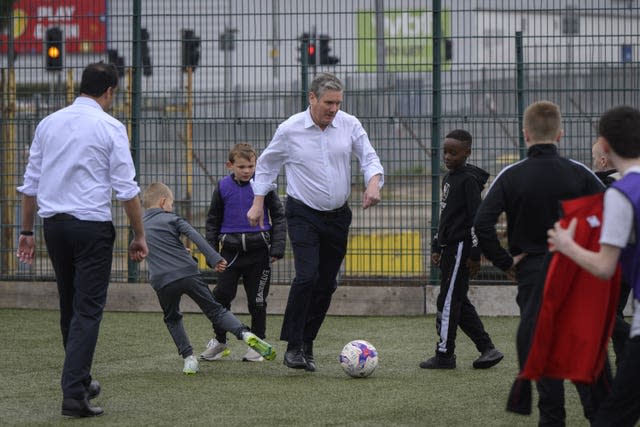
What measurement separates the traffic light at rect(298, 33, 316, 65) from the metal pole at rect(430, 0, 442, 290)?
1.27 meters

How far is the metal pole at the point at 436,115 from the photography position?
11.8m

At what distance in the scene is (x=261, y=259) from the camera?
8.98 meters

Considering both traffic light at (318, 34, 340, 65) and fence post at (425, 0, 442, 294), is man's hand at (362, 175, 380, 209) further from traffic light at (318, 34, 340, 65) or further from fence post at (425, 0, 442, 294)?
traffic light at (318, 34, 340, 65)

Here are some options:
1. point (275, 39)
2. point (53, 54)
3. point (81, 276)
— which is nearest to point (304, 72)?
point (275, 39)

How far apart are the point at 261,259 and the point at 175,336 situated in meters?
1.09

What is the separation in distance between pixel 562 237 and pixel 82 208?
2.96m

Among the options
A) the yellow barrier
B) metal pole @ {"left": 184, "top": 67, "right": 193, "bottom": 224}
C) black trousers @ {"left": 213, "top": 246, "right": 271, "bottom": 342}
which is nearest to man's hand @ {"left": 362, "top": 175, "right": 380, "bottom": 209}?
black trousers @ {"left": 213, "top": 246, "right": 271, "bottom": 342}

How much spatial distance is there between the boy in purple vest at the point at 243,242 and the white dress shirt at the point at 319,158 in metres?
0.88

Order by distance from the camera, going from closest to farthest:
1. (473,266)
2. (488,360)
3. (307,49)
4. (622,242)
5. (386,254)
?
(622,242) < (473,266) < (488,360) < (307,49) < (386,254)

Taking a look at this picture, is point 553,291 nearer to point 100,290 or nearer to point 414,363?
point 100,290

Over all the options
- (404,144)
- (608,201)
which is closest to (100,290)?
(608,201)

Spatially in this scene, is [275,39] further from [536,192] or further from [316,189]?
[536,192]

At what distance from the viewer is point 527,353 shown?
5.14 metres

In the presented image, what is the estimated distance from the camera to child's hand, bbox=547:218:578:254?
181 inches
